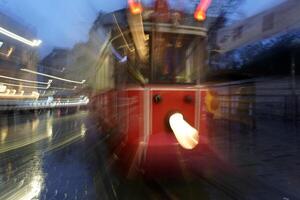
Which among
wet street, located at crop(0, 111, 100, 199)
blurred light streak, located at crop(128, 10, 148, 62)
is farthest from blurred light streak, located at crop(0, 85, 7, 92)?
blurred light streak, located at crop(128, 10, 148, 62)

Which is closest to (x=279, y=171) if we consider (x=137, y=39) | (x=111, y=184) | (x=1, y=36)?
(x=111, y=184)

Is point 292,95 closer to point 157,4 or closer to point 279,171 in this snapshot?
point 279,171

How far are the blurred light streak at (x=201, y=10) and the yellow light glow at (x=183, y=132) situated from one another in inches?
66.8

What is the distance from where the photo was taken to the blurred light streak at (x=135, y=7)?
6.18 metres

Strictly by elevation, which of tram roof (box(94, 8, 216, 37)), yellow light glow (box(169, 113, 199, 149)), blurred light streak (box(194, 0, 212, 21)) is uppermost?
blurred light streak (box(194, 0, 212, 21))

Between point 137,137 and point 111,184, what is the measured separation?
0.92 meters

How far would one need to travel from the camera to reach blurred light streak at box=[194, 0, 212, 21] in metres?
6.03

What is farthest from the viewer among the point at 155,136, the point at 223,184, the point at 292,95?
the point at 292,95

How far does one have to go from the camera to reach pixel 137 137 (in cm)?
677

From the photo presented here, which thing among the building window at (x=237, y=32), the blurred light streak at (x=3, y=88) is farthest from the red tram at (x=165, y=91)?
the blurred light streak at (x=3, y=88)

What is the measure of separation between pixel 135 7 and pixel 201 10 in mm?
1073

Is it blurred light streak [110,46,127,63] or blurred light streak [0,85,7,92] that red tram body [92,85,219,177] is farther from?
blurred light streak [0,85,7,92]

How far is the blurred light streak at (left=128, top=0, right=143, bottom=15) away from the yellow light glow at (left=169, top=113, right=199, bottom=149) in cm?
186

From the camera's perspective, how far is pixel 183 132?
6344 mm
